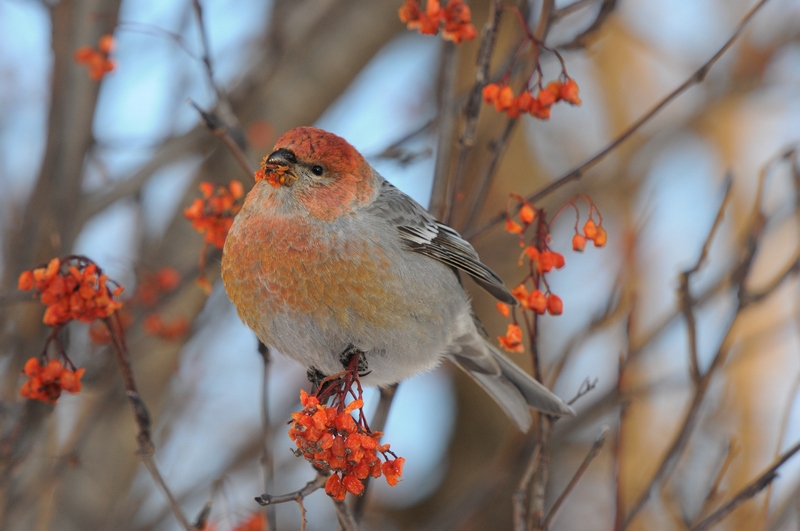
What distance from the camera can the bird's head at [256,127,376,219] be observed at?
2.67 metres

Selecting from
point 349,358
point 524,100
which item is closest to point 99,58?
point 349,358

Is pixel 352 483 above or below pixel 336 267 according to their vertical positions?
below

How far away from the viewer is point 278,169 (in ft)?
8.47

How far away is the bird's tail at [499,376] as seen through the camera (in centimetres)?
330

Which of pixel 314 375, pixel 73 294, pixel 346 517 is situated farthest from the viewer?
pixel 314 375

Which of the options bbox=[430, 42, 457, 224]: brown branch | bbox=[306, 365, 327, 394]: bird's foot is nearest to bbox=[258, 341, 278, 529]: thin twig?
bbox=[306, 365, 327, 394]: bird's foot

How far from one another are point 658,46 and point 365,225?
4.42 m

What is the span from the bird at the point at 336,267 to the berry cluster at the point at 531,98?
575mm

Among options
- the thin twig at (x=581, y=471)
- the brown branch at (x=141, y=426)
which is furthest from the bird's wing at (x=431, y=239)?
the brown branch at (x=141, y=426)

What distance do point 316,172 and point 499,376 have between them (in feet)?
4.33

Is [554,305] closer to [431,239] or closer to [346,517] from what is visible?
[431,239]

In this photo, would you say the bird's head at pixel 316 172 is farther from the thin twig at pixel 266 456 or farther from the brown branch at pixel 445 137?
the thin twig at pixel 266 456

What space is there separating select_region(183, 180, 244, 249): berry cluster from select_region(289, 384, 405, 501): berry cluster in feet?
3.15

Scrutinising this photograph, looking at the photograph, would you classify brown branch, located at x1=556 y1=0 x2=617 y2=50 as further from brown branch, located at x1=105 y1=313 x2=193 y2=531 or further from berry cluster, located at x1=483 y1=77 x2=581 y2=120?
brown branch, located at x1=105 y1=313 x2=193 y2=531
